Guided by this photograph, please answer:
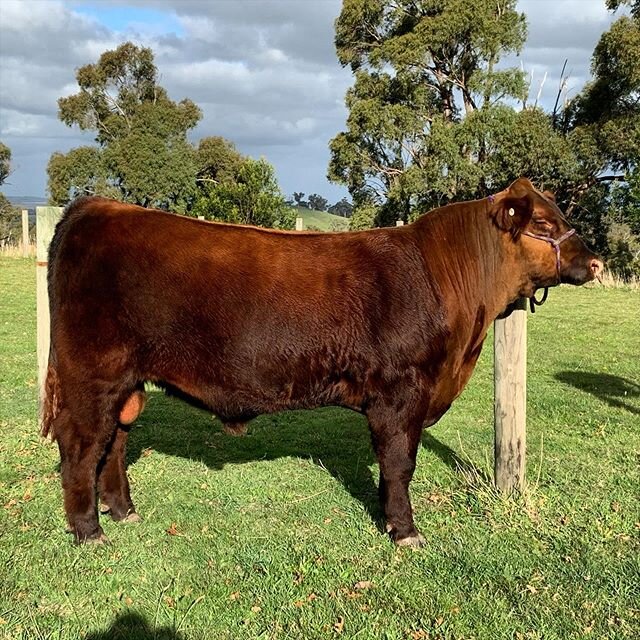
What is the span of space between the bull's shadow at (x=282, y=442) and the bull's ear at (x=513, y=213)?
200 centimetres

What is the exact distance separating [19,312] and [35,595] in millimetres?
11425

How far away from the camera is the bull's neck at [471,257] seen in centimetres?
422

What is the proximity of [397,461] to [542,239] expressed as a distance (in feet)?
5.42

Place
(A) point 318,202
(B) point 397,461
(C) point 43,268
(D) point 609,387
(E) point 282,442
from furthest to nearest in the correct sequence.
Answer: (A) point 318,202, (D) point 609,387, (E) point 282,442, (C) point 43,268, (B) point 397,461

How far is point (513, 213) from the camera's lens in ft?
13.8

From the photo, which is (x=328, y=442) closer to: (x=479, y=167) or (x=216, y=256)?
A: (x=216, y=256)

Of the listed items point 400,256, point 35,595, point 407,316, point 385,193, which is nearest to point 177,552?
point 35,595

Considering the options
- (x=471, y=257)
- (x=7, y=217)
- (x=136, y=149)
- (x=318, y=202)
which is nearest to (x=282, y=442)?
(x=471, y=257)

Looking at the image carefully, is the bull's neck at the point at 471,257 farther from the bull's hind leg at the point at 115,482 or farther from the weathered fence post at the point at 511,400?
the bull's hind leg at the point at 115,482

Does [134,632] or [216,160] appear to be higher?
[216,160]

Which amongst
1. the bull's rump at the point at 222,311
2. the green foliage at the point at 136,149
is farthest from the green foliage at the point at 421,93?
the bull's rump at the point at 222,311

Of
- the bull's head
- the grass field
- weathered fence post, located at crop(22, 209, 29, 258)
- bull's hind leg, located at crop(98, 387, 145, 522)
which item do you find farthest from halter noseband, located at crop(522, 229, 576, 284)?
weathered fence post, located at crop(22, 209, 29, 258)

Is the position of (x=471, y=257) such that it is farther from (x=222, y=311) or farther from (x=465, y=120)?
(x=465, y=120)

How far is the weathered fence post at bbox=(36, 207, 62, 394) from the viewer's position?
559 cm
